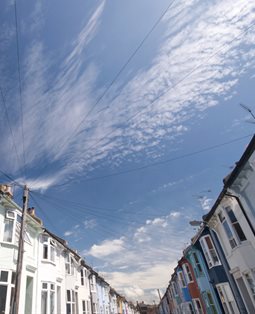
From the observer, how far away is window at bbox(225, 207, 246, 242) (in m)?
14.7

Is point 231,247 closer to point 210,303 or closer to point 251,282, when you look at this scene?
point 251,282

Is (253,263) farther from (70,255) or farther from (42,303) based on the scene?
(70,255)

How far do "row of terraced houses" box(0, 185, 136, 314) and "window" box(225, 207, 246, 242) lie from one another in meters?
12.8

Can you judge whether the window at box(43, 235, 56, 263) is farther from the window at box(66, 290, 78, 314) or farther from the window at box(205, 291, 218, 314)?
the window at box(205, 291, 218, 314)

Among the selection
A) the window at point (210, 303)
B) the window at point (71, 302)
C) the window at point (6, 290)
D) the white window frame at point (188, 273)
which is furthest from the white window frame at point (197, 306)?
the window at point (6, 290)

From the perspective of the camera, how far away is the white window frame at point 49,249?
18.8 metres

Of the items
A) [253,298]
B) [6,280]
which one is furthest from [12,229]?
[253,298]

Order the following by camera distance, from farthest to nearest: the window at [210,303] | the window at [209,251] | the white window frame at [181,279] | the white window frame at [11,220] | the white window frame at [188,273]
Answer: the white window frame at [181,279]
the white window frame at [188,273]
the window at [210,303]
the window at [209,251]
the white window frame at [11,220]

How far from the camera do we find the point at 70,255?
80.0 feet

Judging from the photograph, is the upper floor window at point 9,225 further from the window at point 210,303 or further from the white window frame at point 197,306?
the white window frame at point 197,306

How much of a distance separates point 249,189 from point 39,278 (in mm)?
14909

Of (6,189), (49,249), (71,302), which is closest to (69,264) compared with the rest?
(71,302)

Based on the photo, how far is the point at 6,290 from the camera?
41.8 ft

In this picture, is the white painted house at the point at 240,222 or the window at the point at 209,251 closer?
the white painted house at the point at 240,222
